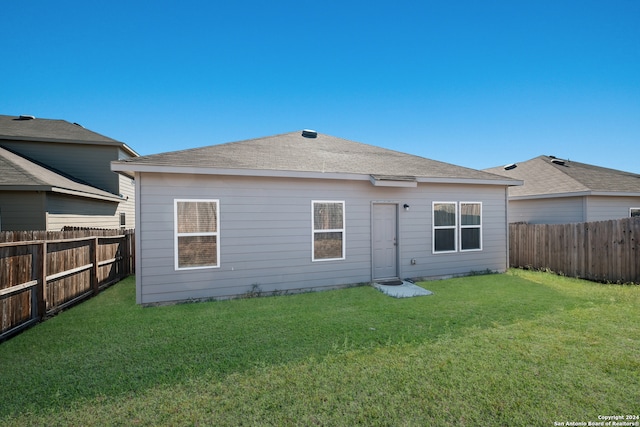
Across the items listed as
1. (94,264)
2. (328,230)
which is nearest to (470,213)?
(328,230)

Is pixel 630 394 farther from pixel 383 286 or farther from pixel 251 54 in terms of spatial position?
pixel 251 54

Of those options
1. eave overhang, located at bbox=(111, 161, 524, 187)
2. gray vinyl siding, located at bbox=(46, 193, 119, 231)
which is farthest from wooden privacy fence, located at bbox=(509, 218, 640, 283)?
gray vinyl siding, located at bbox=(46, 193, 119, 231)

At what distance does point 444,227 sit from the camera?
7.88m

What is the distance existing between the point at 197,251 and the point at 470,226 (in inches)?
298

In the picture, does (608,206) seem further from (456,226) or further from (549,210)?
(456,226)

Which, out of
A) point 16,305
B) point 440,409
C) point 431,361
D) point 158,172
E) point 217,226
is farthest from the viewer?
point 217,226

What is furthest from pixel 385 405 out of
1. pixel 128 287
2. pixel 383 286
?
pixel 128 287

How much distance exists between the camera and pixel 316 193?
6734 millimetres

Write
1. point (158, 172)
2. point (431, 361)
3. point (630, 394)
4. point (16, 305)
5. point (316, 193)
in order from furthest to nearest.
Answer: point (316, 193)
point (158, 172)
point (16, 305)
point (431, 361)
point (630, 394)

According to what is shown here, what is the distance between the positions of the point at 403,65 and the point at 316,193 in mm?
9934

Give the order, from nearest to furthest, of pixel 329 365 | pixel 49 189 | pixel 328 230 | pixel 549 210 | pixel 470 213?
1. pixel 329 365
2. pixel 328 230
3. pixel 49 189
4. pixel 470 213
5. pixel 549 210

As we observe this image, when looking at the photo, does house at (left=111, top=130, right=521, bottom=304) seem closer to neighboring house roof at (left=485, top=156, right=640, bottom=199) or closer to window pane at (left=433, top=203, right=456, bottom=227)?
window pane at (left=433, top=203, right=456, bottom=227)

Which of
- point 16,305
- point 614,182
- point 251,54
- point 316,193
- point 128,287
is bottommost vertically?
point 128,287

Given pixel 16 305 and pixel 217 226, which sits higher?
pixel 217 226
